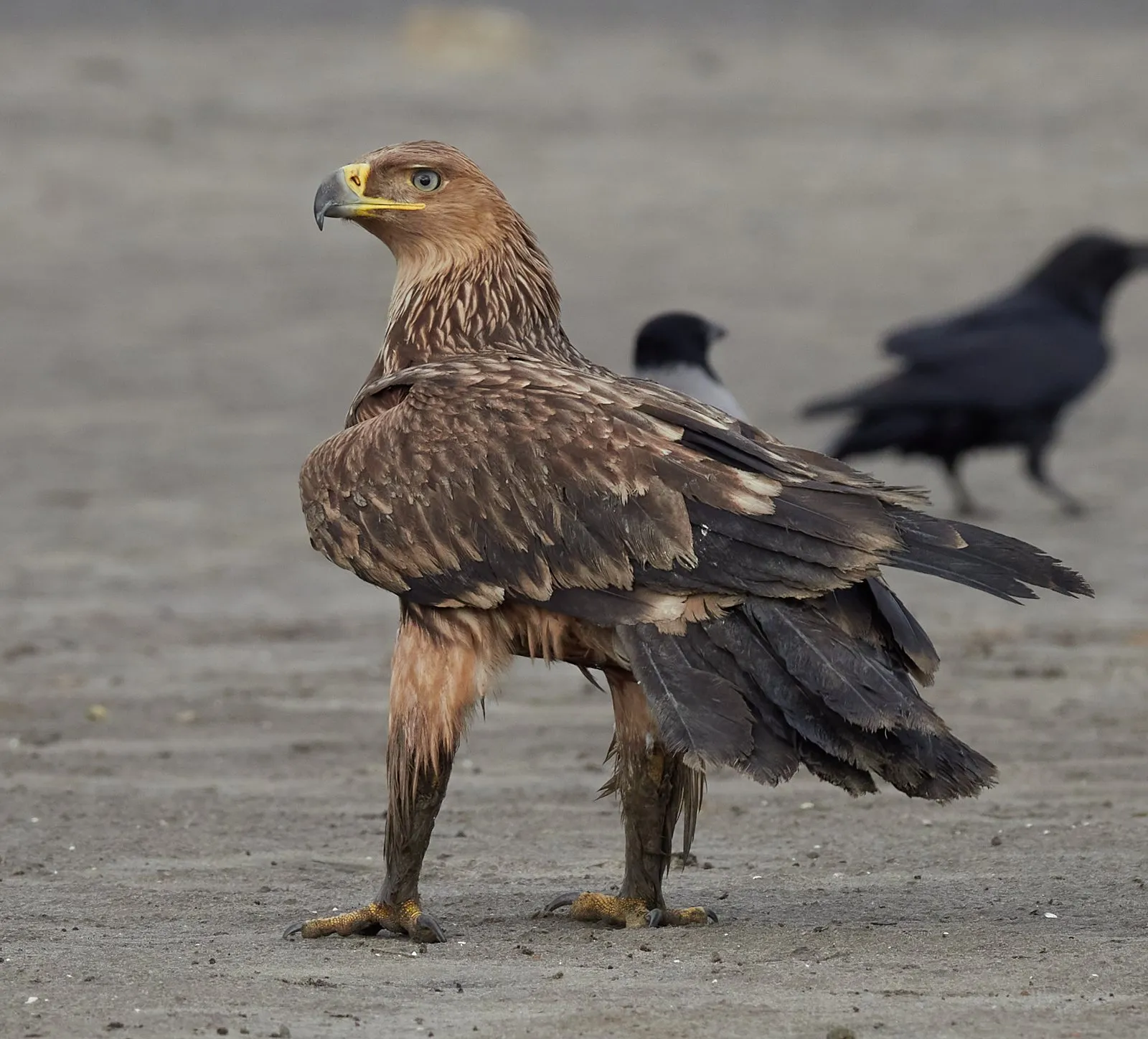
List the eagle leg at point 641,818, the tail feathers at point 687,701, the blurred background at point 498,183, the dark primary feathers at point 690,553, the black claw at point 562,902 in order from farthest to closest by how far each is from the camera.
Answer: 1. the blurred background at point 498,183
2. the black claw at point 562,902
3. the eagle leg at point 641,818
4. the dark primary feathers at point 690,553
5. the tail feathers at point 687,701

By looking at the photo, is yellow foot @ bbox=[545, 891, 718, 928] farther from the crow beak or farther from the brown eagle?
the crow beak

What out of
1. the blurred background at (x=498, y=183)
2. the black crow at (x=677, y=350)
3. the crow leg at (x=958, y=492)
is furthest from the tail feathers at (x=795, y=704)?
the crow leg at (x=958, y=492)

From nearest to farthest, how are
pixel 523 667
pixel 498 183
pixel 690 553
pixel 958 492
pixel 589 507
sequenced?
pixel 690 553, pixel 589 507, pixel 523 667, pixel 958 492, pixel 498 183

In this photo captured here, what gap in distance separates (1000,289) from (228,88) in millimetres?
10192

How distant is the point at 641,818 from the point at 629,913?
236 mm

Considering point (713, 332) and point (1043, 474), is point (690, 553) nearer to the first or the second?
point (713, 332)

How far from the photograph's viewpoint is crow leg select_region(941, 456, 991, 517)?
13820 mm

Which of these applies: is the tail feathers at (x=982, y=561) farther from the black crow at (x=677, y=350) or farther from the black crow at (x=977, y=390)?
the black crow at (x=977, y=390)

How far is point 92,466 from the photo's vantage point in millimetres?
14438

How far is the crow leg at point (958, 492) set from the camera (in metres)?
13.8

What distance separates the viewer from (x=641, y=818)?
606 centimetres

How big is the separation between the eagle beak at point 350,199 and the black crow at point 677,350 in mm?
3406

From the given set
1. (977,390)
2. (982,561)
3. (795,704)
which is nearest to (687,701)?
(795,704)

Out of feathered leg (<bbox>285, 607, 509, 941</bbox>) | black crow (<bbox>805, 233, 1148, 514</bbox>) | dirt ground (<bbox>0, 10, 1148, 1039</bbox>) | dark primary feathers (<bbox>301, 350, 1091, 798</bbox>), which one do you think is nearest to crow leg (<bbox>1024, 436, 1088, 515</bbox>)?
black crow (<bbox>805, 233, 1148, 514</bbox>)
